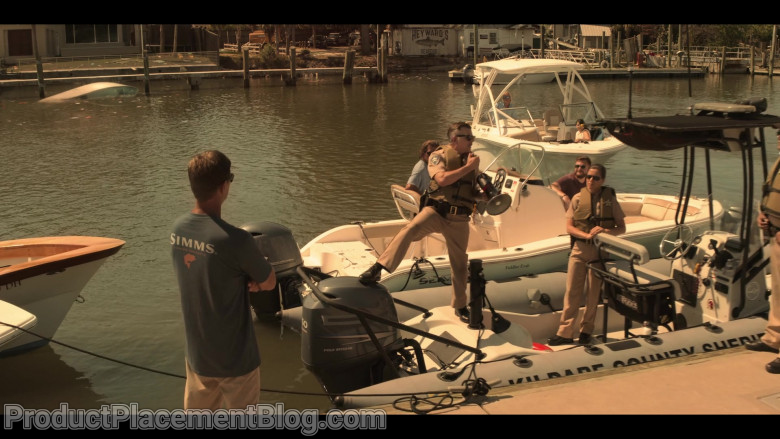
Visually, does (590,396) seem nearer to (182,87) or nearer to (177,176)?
(177,176)

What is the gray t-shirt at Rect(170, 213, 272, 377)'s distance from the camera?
3732mm

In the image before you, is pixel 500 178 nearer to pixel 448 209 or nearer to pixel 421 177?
pixel 421 177

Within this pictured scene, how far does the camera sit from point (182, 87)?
131ft

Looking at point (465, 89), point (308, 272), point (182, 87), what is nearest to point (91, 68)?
point (182, 87)

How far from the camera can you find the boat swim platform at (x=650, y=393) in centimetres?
468

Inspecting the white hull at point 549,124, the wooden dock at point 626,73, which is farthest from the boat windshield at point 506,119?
the wooden dock at point 626,73

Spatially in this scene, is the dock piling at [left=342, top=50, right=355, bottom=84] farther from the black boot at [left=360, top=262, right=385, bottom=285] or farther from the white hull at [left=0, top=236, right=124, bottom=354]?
the black boot at [left=360, top=262, right=385, bottom=285]

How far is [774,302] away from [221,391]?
3.82 m

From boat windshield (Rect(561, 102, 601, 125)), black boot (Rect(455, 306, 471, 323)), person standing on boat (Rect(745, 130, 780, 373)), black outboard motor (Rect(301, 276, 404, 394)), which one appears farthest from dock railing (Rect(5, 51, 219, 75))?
person standing on boat (Rect(745, 130, 780, 373))

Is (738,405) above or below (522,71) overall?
below

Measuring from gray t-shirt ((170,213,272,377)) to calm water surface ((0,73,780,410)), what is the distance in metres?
1.04

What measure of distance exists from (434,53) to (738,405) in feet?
178

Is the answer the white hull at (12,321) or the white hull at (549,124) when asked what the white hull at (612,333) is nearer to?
the white hull at (12,321)

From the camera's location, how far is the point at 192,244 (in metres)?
3.75
